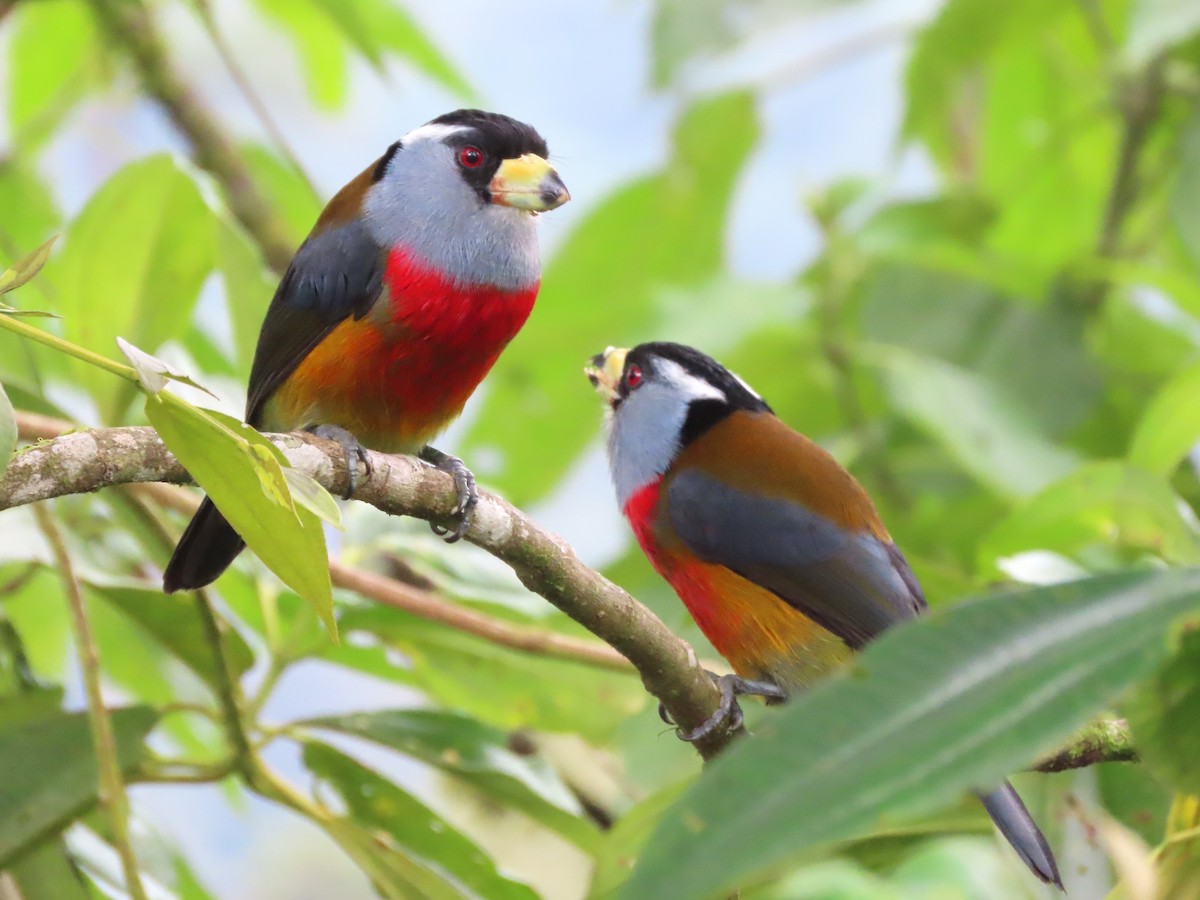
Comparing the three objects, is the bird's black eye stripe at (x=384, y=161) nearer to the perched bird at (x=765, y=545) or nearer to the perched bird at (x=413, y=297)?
the perched bird at (x=413, y=297)

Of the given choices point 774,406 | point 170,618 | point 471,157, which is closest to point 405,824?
point 170,618

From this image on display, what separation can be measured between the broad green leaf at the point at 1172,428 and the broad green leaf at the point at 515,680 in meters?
0.82

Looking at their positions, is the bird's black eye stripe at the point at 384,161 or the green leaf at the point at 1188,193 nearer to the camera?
the bird's black eye stripe at the point at 384,161

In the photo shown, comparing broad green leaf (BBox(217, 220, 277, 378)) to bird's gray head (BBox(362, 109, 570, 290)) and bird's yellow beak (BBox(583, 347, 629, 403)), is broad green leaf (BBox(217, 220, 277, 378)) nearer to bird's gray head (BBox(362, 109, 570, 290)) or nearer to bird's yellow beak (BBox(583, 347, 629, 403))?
bird's gray head (BBox(362, 109, 570, 290))

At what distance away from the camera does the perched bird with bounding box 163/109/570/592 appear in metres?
1.86

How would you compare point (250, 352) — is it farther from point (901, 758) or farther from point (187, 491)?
point (901, 758)

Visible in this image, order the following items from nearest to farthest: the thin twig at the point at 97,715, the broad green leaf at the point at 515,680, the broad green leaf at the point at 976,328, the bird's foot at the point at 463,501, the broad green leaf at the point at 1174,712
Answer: the broad green leaf at the point at 1174,712, the bird's foot at the point at 463,501, the thin twig at the point at 97,715, the broad green leaf at the point at 515,680, the broad green leaf at the point at 976,328

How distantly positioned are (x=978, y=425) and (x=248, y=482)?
1792 mm

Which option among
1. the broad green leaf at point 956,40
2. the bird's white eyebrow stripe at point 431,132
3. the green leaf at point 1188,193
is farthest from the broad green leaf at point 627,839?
the broad green leaf at point 956,40

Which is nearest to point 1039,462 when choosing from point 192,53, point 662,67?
point 662,67

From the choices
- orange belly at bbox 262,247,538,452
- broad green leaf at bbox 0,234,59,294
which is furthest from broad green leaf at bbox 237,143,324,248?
broad green leaf at bbox 0,234,59,294

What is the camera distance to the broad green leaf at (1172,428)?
195 cm

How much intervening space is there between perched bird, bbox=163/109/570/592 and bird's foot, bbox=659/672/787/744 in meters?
0.47

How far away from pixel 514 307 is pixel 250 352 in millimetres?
451
